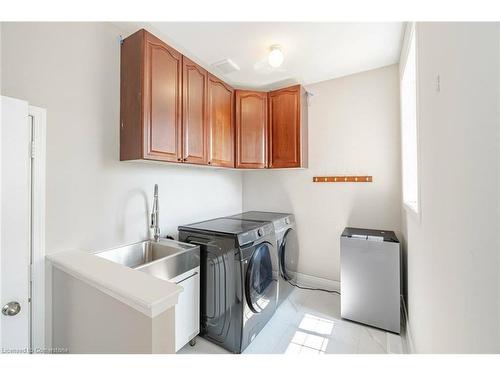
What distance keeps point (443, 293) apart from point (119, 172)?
207 cm

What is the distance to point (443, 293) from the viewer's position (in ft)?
2.78

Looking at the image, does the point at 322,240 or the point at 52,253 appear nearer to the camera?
the point at 52,253

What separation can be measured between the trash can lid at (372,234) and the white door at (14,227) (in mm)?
2320

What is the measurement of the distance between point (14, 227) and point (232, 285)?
1.31 metres

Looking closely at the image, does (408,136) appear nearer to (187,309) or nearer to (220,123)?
(220,123)

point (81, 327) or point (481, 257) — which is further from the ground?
point (481, 257)

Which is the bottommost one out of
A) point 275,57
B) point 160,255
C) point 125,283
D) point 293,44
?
point 160,255

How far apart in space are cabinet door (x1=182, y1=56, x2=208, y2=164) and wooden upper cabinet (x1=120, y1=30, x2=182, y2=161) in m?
0.07

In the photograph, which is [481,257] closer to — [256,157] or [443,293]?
[443,293]

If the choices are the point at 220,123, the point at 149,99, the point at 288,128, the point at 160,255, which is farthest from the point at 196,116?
the point at 160,255

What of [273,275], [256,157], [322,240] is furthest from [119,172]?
[322,240]

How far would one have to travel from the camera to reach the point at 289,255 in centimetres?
247
